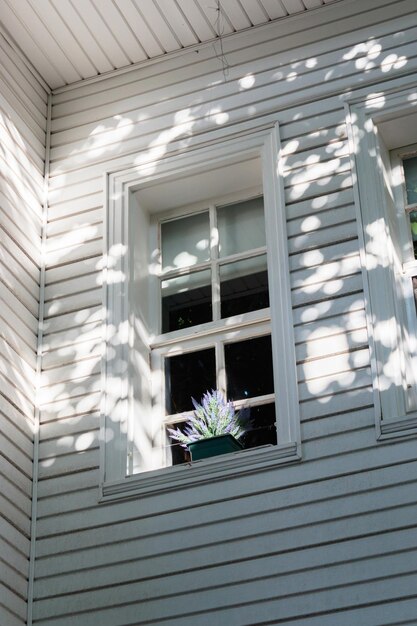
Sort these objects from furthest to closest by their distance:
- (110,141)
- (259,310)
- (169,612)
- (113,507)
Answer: (110,141) < (259,310) < (113,507) < (169,612)

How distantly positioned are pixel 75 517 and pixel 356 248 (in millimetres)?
1946

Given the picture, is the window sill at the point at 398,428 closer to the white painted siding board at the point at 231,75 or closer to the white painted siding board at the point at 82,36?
the white painted siding board at the point at 231,75

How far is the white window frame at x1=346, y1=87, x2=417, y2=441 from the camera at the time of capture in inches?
223

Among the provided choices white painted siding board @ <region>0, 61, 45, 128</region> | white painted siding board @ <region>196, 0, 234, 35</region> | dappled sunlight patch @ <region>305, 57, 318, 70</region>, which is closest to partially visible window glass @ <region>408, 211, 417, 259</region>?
dappled sunlight patch @ <region>305, 57, 318, 70</region>

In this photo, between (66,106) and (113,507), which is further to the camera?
(66,106)

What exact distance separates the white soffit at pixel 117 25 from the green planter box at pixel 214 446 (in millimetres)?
2528

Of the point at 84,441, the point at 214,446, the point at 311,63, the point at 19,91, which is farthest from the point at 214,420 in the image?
the point at 19,91

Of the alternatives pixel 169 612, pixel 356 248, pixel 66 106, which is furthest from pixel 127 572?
pixel 66 106

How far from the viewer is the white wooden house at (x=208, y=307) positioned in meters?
5.52

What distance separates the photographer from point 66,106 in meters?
7.36

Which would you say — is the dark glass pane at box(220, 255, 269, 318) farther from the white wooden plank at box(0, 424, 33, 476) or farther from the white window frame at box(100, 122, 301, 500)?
the white wooden plank at box(0, 424, 33, 476)

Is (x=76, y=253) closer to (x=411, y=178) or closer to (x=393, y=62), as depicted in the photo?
(x=411, y=178)

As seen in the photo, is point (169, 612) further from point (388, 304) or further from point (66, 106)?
point (66, 106)

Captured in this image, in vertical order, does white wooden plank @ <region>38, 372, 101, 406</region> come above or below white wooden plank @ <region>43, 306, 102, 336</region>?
below
